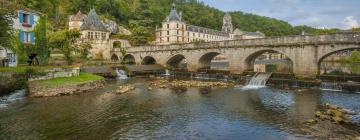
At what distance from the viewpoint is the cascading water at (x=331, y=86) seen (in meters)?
37.3

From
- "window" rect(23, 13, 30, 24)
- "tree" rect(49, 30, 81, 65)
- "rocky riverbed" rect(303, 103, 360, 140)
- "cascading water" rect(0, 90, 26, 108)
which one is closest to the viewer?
"rocky riverbed" rect(303, 103, 360, 140)

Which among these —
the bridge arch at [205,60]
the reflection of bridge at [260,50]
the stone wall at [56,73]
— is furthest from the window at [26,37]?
the bridge arch at [205,60]

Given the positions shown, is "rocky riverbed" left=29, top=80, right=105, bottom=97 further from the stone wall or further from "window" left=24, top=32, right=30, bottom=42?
"window" left=24, top=32, right=30, bottom=42

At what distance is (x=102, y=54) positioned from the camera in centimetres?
8688

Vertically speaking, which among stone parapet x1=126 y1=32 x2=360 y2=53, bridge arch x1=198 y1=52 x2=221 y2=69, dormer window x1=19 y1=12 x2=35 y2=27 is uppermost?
dormer window x1=19 y1=12 x2=35 y2=27

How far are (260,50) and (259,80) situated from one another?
5.80 m

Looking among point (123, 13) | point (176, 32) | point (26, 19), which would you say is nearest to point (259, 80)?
point (26, 19)

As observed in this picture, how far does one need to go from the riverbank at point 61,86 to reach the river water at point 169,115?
1.89m

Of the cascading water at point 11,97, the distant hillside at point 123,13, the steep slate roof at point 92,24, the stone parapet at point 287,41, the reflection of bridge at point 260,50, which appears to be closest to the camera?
the cascading water at point 11,97

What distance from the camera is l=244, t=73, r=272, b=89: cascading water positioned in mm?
44094

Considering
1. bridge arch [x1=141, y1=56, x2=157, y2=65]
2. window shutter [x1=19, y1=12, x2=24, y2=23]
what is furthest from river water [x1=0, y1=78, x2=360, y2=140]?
bridge arch [x1=141, y1=56, x2=157, y2=65]

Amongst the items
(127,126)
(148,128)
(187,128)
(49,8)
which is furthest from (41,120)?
(49,8)

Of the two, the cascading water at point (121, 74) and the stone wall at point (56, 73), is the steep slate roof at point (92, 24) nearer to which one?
the cascading water at point (121, 74)

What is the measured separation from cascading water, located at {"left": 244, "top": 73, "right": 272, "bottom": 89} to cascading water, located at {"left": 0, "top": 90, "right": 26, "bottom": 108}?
29.6 metres
